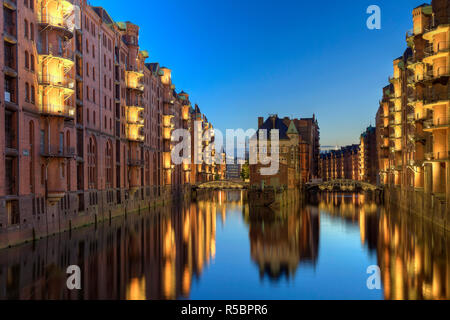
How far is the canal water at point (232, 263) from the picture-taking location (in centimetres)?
2308

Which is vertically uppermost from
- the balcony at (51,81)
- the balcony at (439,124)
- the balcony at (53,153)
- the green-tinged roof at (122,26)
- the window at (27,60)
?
the green-tinged roof at (122,26)

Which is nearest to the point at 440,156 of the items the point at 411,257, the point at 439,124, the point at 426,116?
the point at 439,124

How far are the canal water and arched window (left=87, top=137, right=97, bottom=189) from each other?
6.59 m

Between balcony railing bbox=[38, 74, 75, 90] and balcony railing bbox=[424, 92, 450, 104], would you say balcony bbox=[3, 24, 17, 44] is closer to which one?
balcony railing bbox=[38, 74, 75, 90]

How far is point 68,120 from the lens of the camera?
45.2 metres

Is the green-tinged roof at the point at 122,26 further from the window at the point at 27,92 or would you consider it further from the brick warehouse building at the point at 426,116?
the brick warehouse building at the point at 426,116

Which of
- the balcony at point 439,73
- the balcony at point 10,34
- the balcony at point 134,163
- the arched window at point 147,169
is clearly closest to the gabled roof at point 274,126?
the arched window at point 147,169

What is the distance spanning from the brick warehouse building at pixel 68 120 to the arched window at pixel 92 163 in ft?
0.42

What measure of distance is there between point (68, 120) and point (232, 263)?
2373 centimetres

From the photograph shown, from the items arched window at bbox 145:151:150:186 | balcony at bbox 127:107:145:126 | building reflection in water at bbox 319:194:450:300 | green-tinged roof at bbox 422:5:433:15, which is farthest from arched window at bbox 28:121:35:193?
green-tinged roof at bbox 422:5:433:15

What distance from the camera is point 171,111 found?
108062 millimetres

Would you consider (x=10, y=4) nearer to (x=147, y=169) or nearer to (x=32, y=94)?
(x=32, y=94)

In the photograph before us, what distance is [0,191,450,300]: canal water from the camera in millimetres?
23078
